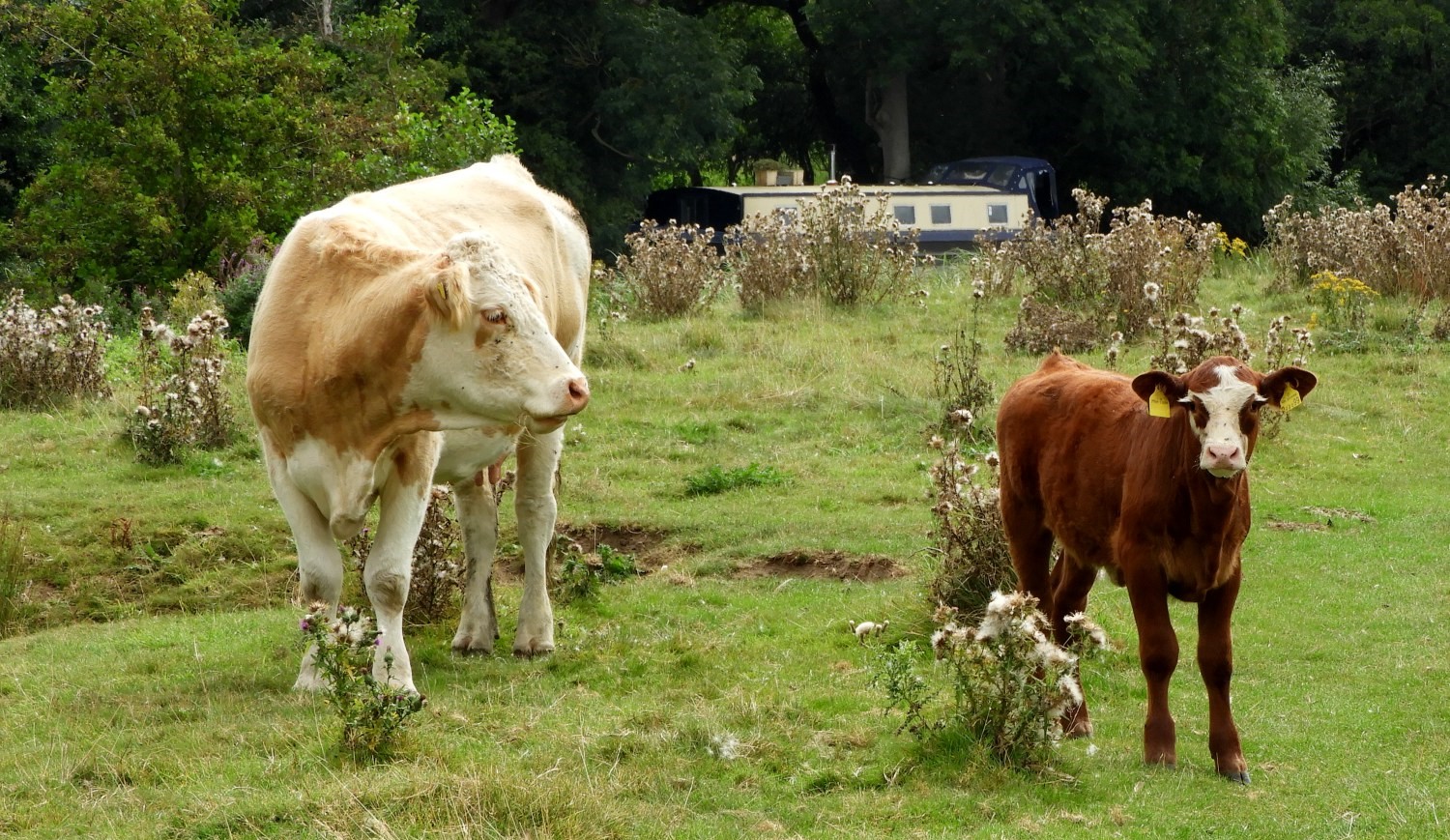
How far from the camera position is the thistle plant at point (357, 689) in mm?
5977

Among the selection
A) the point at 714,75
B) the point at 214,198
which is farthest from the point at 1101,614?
the point at 714,75

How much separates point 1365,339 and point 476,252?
12128 mm

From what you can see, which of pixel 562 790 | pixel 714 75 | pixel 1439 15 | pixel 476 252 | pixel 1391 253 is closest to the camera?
pixel 562 790

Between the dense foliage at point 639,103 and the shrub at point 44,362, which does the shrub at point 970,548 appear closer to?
the shrub at point 44,362

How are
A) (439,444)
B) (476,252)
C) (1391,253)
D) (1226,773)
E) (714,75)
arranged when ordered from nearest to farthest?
(1226,773) → (476,252) → (439,444) → (1391,253) → (714,75)

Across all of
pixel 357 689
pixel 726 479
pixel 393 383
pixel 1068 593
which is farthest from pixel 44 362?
pixel 1068 593

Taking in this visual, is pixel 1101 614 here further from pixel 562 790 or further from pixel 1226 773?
pixel 562 790

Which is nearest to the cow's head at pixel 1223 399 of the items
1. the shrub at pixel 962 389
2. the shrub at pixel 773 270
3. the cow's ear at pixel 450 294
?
the cow's ear at pixel 450 294

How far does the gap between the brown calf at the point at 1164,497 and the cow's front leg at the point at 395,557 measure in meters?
2.66

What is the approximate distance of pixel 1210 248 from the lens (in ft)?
61.1

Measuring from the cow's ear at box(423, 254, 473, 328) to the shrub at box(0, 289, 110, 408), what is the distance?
27.5 ft

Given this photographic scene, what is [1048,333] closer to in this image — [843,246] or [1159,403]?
[843,246]

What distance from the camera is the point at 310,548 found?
716cm

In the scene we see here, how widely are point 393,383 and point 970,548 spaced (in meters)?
3.09
